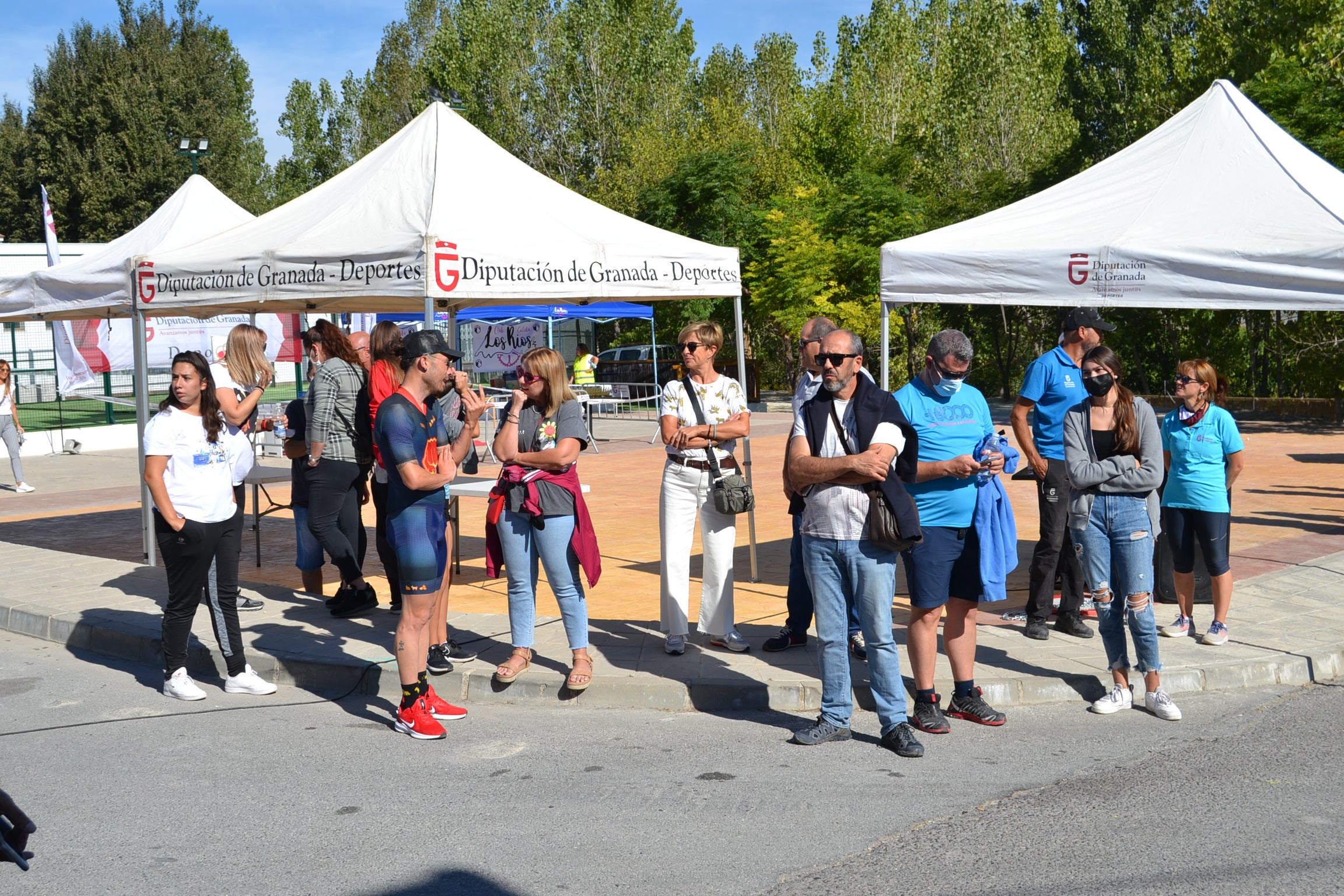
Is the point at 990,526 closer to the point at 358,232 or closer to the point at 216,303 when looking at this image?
the point at 358,232

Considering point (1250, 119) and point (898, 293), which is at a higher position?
point (1250, 119)

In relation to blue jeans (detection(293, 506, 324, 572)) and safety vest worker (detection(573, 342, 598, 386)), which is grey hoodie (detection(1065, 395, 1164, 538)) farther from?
safety vest worker (detection(573, 342, 598, 386))

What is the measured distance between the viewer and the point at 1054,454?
7.25 metres

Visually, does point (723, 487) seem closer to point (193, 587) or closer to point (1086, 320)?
point (1086, 320)

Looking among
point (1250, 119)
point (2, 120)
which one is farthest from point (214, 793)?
point (2, 120)

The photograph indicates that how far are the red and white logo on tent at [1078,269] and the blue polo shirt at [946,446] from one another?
8.29 ft

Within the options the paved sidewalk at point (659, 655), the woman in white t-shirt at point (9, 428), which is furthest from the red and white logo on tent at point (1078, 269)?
the woman in white t-shirt at point (9, 428)

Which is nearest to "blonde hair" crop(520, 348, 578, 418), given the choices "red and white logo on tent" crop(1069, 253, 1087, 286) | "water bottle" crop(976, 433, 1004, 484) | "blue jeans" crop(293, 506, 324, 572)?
"water bottle" crop(976, 433, 1004, 484)

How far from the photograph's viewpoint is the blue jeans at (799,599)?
6883mm

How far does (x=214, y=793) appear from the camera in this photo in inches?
199

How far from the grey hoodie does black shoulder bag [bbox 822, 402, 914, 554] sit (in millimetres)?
1248

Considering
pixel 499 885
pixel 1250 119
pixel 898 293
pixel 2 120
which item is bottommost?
pixel 499 885

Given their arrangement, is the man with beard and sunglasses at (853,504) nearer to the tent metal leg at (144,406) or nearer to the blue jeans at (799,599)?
the blue jeans at (799,599)

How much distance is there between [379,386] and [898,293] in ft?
12.3
